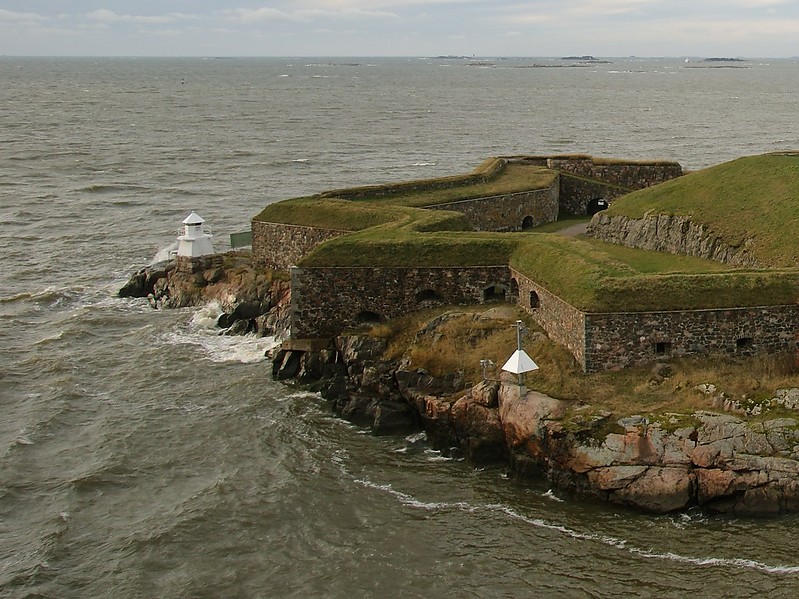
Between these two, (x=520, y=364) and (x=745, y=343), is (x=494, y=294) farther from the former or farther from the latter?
(x=745, y=343)

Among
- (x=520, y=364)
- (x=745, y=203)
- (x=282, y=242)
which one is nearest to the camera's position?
(x=520, y=364)

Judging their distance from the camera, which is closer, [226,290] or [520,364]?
[520,364]

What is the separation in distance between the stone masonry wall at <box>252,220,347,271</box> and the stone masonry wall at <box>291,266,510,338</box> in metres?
5.67

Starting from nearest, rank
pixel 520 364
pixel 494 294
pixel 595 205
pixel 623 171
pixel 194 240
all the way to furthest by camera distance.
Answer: pixel 520 364 < pixel 494 294 < pixel 194 240 < pixel 595 205 < pixel 623 171

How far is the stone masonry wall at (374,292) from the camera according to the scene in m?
30.5

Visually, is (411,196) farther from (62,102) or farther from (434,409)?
(62,102)

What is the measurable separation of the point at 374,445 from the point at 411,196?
58.3ft

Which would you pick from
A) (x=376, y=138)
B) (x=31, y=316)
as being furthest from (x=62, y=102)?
(x=31, y=316)

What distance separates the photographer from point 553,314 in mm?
27125

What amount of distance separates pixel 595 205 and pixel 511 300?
19.3 meters

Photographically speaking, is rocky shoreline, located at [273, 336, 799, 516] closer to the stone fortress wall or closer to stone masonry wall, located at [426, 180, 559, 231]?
the stone fortress wall

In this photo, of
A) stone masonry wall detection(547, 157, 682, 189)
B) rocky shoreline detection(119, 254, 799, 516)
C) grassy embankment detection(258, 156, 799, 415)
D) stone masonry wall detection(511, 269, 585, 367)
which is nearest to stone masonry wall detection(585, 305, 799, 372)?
grassy embankment detection(258, 156, 799, 415)

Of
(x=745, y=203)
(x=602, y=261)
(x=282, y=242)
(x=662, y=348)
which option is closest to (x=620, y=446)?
(x=662, y=348)

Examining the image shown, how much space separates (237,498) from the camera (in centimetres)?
2325
